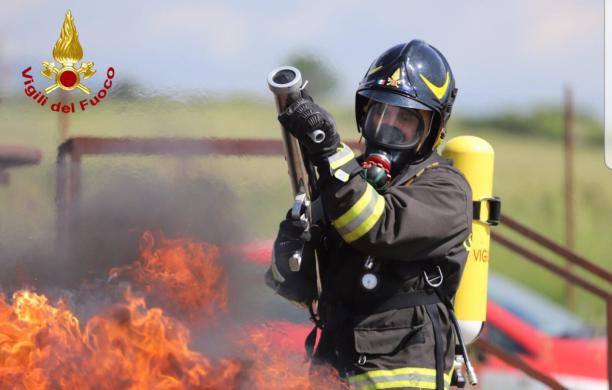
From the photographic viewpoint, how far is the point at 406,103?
13.1 ft

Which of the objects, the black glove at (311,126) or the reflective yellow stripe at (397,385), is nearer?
the black glove at (311,126)

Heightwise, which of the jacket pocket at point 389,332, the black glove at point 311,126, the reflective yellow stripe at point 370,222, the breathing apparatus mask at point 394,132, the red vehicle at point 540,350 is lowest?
the red vehicle at point 540,350

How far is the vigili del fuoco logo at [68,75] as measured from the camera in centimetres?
602

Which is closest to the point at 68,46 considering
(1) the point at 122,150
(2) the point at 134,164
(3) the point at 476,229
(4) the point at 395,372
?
(1) the point at 122,150

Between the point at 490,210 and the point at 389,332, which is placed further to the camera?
the point at 490,210

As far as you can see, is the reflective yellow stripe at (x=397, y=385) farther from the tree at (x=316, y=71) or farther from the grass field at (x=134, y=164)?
the tree at (x=316, y=71)

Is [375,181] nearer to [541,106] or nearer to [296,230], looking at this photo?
[296,230]

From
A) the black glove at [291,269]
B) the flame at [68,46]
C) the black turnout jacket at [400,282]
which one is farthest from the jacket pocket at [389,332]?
the flame at [68,46]

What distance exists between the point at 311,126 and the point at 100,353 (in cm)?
119

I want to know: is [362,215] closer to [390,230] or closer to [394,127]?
[390,230]

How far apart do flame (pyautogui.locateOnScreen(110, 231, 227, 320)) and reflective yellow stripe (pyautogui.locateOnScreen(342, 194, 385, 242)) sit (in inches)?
45.3

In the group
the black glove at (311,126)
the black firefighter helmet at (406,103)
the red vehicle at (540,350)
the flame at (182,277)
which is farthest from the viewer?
the red vehicle at (540,350)

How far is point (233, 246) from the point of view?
5254 mm

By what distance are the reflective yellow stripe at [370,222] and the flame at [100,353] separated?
81cm
